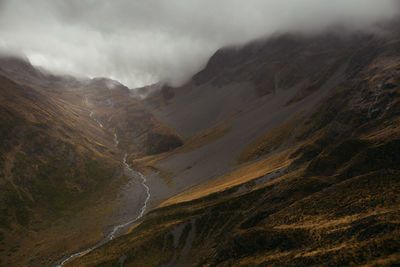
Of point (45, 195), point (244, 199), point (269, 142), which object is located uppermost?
point (45, 195)

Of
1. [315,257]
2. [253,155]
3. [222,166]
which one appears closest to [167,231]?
[315,257]

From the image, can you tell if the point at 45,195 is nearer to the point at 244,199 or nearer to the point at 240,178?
the point at 240,178

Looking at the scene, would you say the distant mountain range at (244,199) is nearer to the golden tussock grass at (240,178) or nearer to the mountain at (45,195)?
the mountain at (45,195)

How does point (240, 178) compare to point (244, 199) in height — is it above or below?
below

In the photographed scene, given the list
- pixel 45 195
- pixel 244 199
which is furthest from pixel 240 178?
pixel 45 195

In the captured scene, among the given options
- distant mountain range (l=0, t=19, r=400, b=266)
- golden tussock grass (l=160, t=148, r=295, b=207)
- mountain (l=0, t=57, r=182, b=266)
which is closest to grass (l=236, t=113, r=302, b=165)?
distant mountain range (l=0, t=19, r=400, b=266)

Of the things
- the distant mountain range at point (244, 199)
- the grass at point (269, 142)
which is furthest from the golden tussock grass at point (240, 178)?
the grass at point (269, 142)

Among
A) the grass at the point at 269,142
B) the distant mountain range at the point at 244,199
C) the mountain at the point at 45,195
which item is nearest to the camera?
the distant mountain range at the point at 244,199

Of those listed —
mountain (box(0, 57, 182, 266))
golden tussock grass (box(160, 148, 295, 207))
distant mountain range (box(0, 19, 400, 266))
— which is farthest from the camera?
mountain (box(0, 57, 182, 266))

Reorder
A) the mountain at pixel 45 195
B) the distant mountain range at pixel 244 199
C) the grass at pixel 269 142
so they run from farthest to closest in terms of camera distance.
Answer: the grass at pixel 269 142 < the mountain at pixel 45 195 < the distant mountain range at pixel 244 199

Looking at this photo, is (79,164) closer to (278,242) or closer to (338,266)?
(278,242)

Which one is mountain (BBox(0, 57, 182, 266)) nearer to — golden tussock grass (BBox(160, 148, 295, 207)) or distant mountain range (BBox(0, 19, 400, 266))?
distant mountain range (BBox(0, 19, 400, 266))

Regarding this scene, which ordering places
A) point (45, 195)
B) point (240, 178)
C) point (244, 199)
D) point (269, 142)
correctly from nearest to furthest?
point (244, 199) < point (240, 178) < point (45, 195) < point (269, 142)

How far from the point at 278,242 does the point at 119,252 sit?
182ft
